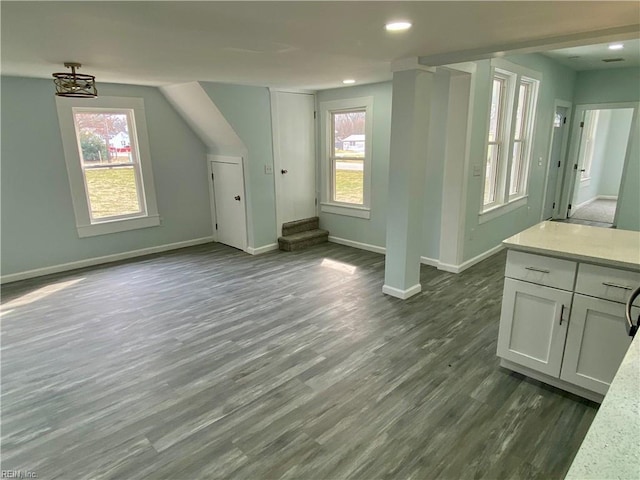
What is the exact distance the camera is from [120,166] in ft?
16.4

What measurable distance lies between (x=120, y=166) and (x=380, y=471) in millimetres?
4854

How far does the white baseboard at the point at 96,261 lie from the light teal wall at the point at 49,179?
0.05 meters

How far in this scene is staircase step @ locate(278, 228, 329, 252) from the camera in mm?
5555

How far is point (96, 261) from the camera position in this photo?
4.98 meters

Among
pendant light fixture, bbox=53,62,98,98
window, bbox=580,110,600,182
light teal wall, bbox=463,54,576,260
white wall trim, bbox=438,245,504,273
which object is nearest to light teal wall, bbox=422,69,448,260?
white wall trim, bbox=438,245,504,273

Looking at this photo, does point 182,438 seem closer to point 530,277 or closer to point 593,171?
point 530,277

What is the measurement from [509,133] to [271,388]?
4632mm

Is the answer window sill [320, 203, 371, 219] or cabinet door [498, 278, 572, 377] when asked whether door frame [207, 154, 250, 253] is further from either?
cabinet door [498, 278, 572, 377]

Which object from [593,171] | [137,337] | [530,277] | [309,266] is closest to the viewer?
[530,277]

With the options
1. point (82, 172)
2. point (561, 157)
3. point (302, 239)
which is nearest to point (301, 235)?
point (302, 239)

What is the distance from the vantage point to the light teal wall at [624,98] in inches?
223

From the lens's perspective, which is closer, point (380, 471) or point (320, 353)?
point (380, 471)

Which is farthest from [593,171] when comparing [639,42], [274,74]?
[274,74]

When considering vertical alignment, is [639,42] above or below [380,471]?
above
